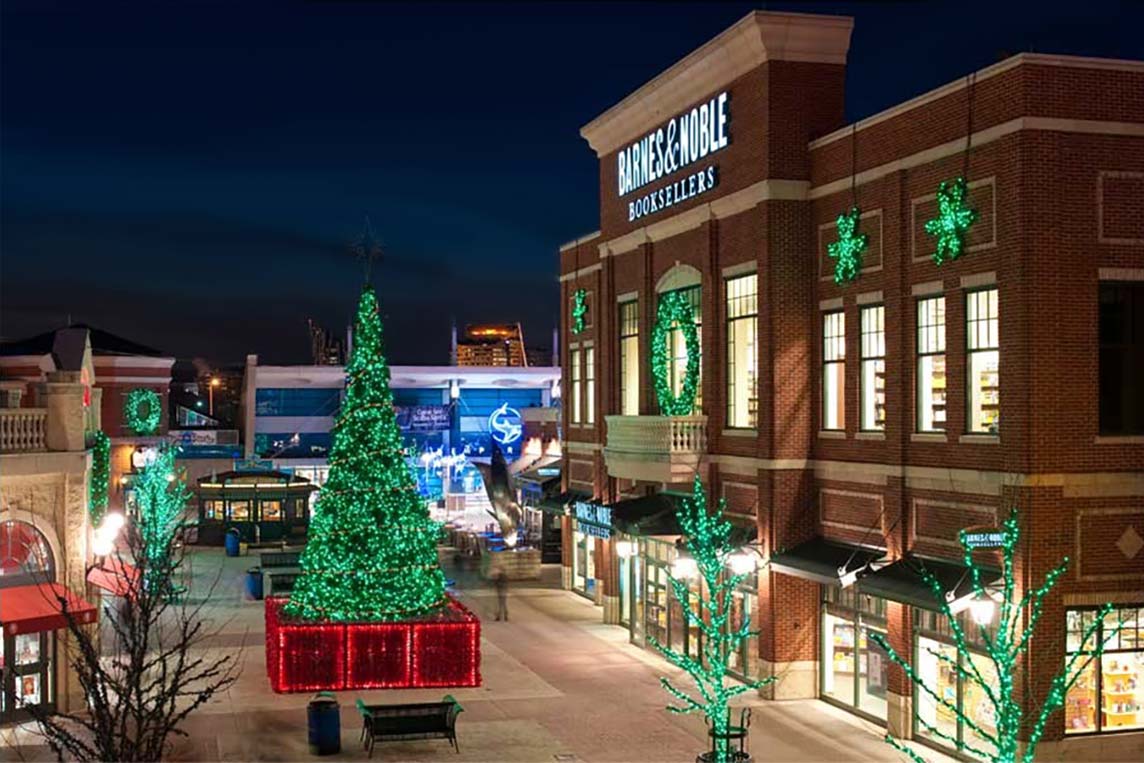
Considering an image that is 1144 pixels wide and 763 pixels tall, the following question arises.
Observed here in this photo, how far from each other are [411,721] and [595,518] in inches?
552

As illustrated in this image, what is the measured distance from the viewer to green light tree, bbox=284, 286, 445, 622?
28203mm

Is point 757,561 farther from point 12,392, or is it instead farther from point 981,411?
point 12,392

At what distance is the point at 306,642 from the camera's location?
27.5 m

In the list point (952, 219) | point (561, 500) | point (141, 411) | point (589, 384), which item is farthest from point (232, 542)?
point (952, 219)

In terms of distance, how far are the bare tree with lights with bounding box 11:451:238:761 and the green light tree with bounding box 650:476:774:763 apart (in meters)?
7.22

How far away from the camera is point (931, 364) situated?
23.4 m

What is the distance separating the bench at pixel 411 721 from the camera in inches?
882

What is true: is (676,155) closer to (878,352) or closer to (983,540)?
(878,352)

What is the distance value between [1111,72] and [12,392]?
84.4 feet

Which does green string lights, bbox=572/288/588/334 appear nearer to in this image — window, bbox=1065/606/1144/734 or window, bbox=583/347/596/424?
window, bbox=583/347/596/424

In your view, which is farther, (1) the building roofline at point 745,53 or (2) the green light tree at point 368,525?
(2) the green light tree at point 368,525

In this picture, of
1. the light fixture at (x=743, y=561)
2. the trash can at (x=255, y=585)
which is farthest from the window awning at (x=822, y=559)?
the trash can at (x=255, y=585)

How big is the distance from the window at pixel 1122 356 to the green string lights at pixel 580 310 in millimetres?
22613

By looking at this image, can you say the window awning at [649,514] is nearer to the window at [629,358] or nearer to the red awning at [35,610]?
the window at [629,358]
